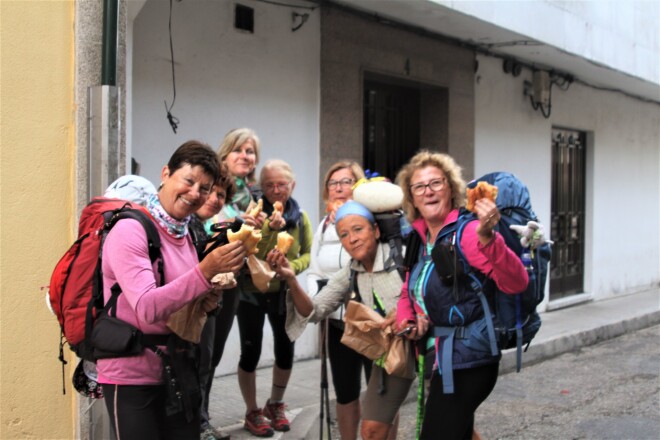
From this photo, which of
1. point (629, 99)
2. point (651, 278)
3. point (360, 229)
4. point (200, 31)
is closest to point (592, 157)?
point (629, 99)

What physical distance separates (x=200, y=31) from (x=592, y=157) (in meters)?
8.16

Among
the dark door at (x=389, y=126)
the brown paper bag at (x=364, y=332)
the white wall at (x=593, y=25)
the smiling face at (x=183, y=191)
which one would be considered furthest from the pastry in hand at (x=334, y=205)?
the dark door at (x=389, y=126)

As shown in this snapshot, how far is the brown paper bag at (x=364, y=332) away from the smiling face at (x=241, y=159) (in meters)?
1.42

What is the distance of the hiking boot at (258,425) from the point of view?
4.95 metres

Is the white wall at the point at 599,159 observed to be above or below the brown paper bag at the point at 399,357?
above

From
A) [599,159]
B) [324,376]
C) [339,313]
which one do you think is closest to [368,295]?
[339,313]

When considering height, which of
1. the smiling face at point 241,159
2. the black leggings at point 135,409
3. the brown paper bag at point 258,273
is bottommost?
the black leggings at point 135,409

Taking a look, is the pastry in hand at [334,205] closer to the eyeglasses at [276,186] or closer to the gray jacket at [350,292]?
the eyeglasses at [276,186]

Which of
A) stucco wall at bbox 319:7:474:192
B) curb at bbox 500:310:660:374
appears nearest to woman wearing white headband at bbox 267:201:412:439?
stucco wall at bbox 319:7:474:192

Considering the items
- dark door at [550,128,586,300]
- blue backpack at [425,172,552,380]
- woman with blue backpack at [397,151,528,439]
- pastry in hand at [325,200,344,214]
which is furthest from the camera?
dark door at [550,128,586,300]

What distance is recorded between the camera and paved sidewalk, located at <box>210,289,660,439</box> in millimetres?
5359

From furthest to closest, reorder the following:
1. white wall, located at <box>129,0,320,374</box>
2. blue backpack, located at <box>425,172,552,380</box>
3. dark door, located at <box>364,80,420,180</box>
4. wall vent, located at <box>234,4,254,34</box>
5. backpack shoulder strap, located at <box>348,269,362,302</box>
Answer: dark door, located at <box>364,80,420,180</box>
wall vent, located at <box>234,4,254,34</box>
white wall, located at <box>129,0,320,374</box>
backpack shoulder strap, located at <box>348,269,362,302</box>
blue backpack, located at <box>425,172,552,380</box>

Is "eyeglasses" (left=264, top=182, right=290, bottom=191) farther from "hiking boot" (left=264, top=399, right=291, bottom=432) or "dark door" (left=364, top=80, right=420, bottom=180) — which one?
"dark door" (left=364, top=80, right=420, bottom=180)

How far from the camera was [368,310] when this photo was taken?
12.7 feet
